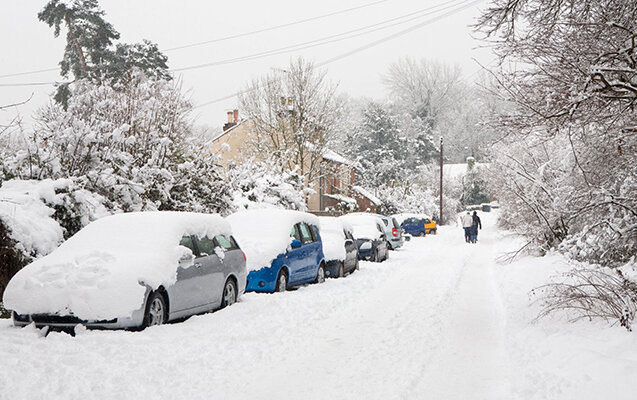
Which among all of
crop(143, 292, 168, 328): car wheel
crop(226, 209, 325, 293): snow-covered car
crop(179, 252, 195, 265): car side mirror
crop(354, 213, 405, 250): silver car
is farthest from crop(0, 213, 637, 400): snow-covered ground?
crop(354, 213, 405, 250): silver car

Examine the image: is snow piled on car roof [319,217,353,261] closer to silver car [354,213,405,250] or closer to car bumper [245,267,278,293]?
car bumper [245,267,278,293]

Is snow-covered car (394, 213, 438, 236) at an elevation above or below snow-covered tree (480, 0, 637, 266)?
below

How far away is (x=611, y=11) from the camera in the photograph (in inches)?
290

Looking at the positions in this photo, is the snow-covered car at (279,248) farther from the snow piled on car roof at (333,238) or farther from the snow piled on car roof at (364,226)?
the snow piled on car roof at (364,226)

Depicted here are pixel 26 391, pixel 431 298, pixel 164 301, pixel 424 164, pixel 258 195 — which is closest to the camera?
pixel 26 391

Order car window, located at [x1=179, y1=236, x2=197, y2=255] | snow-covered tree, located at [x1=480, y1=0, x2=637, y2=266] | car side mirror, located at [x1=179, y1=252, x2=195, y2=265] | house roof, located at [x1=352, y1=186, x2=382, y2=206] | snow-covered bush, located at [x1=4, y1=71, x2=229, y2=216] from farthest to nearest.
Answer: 1. house roof, located at [x1=352, y1=186, x2=382, y2=206]
2. snow-covered bush, located at [x1=4, y1=71, x2=229, y2=216]
3. car window, located at [x1=179, y1=236, x2=197, y2=255]
4. car side mirror, located at [x1=179, y1=252, x2=195, y2=265]
5. snow-covered tree, located at [x1=480, y1=0, x2=637, y2=266]

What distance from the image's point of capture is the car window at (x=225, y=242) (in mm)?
10778

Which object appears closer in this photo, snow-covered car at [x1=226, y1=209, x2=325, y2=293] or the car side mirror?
the car side mirror

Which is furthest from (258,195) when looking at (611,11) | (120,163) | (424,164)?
(424,164)

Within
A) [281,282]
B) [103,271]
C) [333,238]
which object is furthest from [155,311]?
[333,238]

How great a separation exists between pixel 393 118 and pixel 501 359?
61026 millimetres

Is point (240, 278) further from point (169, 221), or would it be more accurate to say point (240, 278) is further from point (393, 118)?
point (393, 118)

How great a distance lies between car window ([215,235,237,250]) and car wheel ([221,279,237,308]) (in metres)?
0.63

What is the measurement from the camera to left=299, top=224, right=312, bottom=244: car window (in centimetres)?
1447
